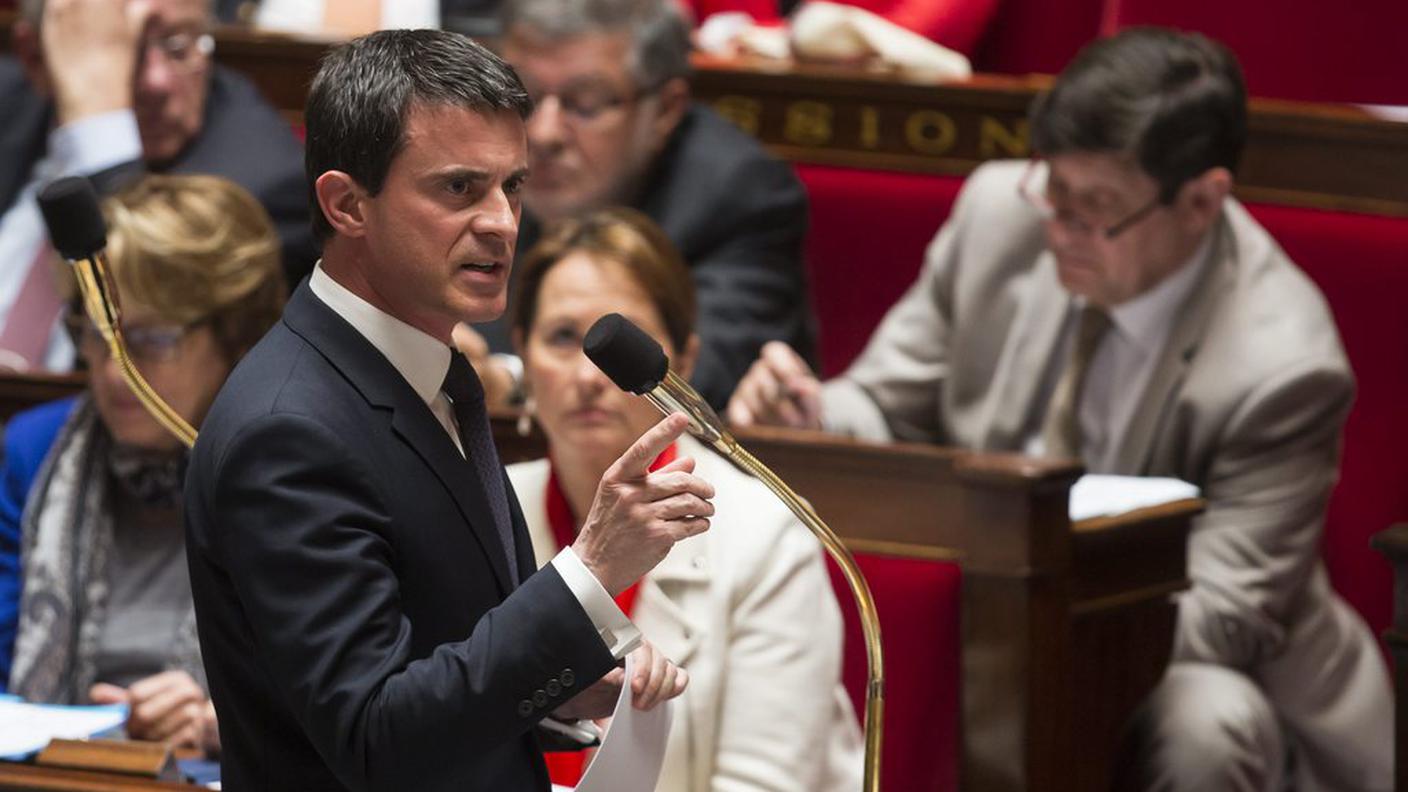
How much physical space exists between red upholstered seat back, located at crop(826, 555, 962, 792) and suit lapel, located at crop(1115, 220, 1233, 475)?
44 cm

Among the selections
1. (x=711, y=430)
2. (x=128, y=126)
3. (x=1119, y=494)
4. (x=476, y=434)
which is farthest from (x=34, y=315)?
(x=711, y=430)

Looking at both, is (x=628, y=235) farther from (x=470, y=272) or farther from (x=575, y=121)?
(x=470, y=272)

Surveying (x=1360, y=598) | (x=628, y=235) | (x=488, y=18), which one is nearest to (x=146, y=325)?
(x=628, y=235)

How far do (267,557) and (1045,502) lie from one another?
85 cm

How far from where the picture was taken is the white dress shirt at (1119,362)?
2.07 meters

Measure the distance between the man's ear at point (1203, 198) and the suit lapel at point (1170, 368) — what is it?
4cm

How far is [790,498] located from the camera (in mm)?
984

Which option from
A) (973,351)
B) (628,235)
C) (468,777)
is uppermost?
(468,777)

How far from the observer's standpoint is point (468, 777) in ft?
3.12

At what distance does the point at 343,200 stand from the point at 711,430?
0.19 meters

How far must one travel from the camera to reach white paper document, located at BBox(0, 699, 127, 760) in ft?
4.63

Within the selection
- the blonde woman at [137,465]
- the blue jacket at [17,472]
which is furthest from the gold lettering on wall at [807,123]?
the blue jacket at [17,472]

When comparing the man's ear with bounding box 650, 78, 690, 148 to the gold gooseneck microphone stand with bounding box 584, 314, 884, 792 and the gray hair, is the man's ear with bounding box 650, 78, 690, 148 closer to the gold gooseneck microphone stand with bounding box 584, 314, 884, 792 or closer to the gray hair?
the gray hair

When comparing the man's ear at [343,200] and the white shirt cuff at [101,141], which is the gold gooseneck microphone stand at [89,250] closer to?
the man's ear at [343,200]
